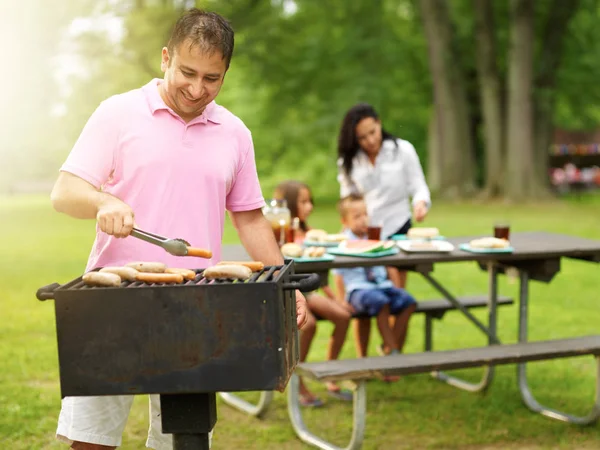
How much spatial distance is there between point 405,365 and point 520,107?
20208 mm

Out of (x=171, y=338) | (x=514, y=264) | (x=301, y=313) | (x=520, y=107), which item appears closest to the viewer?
(x=171, y=338)

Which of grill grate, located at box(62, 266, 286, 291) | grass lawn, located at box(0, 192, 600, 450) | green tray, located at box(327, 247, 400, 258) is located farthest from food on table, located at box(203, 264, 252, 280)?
grass lawn, located at box(0, 192, 600, 450)

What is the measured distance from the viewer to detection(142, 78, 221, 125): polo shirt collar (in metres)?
3.29

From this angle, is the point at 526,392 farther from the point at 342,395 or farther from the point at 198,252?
the point at 198,252

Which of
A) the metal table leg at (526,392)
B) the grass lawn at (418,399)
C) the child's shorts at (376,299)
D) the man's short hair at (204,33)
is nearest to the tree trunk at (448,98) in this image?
A: the grass lawn at (418,399)

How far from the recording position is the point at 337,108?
26359mm

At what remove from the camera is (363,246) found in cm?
559

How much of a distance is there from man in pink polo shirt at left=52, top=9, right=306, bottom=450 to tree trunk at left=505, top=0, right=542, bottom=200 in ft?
71.1

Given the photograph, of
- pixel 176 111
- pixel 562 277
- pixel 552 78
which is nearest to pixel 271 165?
pixel 552 78

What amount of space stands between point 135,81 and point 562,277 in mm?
19216

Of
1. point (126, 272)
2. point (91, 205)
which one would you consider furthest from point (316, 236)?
point (126, 272)

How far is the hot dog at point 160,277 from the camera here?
2777 mm

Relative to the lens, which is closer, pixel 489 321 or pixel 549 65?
pixel 489 321

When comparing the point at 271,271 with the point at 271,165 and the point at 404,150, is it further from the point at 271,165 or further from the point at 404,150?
the point at 271,165
